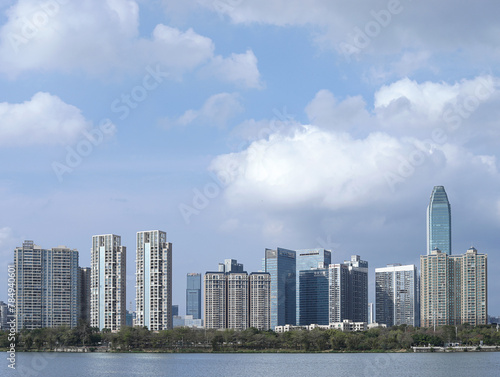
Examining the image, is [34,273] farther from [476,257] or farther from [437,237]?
[437,237]

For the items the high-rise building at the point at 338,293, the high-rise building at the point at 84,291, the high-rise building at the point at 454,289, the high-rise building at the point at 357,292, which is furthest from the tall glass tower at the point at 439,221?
the high-rise building at the point at 84,291

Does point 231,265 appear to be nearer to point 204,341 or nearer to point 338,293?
point 338,293

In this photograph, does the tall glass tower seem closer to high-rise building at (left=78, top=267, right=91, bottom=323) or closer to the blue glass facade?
the blue glass facade

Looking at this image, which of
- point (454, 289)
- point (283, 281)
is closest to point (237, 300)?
point (283, 281)

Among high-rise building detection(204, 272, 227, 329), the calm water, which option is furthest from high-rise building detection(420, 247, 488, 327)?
the calm water

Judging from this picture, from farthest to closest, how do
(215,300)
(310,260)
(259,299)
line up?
(310,260) < (215,300) < (259,299)

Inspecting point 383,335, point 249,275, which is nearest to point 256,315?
point 249,275
